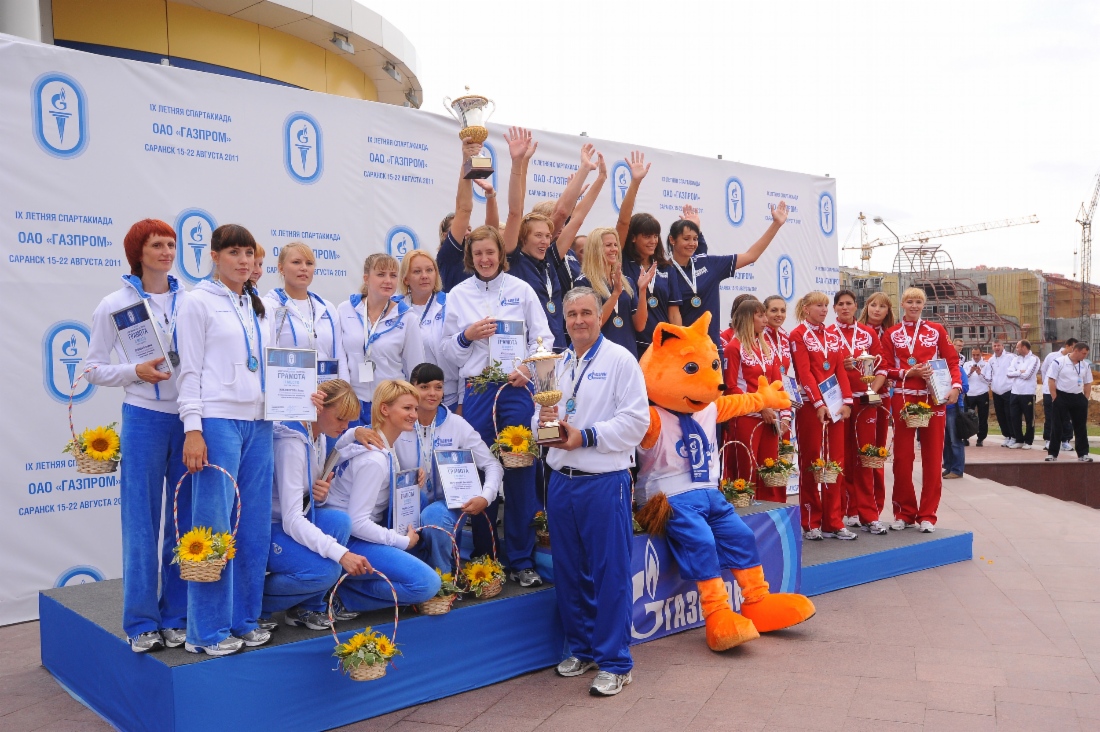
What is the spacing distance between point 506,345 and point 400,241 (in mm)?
2988

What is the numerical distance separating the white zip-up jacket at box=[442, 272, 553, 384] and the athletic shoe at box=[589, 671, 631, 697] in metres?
1.74

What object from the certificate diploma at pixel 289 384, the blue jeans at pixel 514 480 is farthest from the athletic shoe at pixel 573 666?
the certificate diploma at pixel 289 384

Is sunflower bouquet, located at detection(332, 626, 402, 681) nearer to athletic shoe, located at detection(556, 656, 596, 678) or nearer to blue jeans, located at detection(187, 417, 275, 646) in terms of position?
blue jeans, located at detection(187, 417, 275, 646)

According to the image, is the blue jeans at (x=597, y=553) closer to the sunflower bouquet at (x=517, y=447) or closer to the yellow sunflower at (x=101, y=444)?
the sunflower bouquet at (x=517, y=447)

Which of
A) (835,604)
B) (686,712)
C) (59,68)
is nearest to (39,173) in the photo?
(59,68)

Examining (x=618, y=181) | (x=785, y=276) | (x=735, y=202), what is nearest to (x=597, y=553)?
(x=618, y=181)

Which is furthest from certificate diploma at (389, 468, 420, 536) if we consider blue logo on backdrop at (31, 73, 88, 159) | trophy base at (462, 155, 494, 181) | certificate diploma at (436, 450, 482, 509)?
blue logo on backdrop at (31, 73, 88, 159)

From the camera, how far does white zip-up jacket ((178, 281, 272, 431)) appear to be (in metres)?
3.57

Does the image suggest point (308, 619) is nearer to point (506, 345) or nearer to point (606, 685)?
point (606, 685)

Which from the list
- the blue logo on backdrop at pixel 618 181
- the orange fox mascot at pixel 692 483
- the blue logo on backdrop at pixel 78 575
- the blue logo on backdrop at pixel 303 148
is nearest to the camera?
the orange fox mascot at pixel 692 483

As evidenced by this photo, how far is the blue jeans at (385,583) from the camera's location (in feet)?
13.2

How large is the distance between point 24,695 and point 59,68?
395 cm

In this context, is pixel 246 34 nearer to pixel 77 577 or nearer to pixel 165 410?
pixel 77 577

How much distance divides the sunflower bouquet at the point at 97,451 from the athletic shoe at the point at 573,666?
94.4 inches
